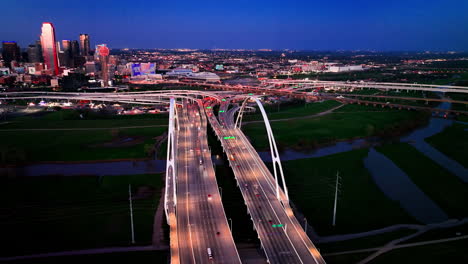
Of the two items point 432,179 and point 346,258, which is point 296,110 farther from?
point 346,258

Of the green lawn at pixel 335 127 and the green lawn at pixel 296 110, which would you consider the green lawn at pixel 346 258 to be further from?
the green lawn at pixel 296 110

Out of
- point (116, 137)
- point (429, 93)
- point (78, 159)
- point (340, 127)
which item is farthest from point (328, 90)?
point (78, 159)

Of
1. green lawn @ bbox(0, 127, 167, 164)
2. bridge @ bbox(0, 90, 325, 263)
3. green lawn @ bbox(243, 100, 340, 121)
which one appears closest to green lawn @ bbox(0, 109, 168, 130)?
green lawn @ bbox(0, 127, 167, 164)

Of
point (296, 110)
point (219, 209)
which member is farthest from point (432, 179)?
point (296, 110)

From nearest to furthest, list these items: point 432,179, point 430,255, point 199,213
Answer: point 430,255
point 199,213
point 432,179

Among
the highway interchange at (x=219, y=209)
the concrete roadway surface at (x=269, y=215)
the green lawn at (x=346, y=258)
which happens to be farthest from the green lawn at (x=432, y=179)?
the concrete roadway surface at (x=269, y=215)

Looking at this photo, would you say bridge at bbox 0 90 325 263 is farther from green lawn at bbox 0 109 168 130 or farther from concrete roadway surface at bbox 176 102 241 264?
green lawn at bbox 0 109 168 130
